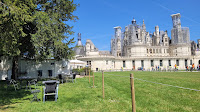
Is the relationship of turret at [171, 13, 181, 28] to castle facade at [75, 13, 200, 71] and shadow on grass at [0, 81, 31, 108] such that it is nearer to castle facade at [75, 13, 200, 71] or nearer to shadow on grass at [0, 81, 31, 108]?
castle facade at [75, 13, 200, 71]

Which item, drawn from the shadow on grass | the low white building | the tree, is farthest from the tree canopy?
the low white building

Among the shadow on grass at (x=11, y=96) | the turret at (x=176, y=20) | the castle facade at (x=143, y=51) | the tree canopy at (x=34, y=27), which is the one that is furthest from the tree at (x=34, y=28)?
the turret at (x=176, y=20)

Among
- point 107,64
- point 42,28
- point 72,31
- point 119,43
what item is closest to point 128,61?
point 107,64

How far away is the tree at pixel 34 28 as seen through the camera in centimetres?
620

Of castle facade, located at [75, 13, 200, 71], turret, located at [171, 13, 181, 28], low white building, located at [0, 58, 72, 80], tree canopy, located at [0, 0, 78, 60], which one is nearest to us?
tree canopy, located at [0, 0, 78, 60]

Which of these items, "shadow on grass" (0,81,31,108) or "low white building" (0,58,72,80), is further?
"low white building" (0,58,72,80)

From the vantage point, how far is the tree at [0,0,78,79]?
6197 millimetres

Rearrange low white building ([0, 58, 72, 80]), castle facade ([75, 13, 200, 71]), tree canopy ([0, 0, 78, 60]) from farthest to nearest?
castle facade ([75, 13, 200, 71])
low white building ([0, 58, 72, 80])
tree canopy ([0, 0, 78, 60])

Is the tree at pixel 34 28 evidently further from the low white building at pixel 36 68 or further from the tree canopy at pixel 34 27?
A: the low white building at pixel 36 68

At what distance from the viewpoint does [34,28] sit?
1245cm

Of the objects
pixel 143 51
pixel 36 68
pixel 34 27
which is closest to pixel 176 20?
pixel 143 51

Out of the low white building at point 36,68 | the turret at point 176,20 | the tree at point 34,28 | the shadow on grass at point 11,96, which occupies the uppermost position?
the turret at point 176,20

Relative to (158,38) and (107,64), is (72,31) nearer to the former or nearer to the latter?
(107,64)

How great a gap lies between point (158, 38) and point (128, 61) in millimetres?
23557
